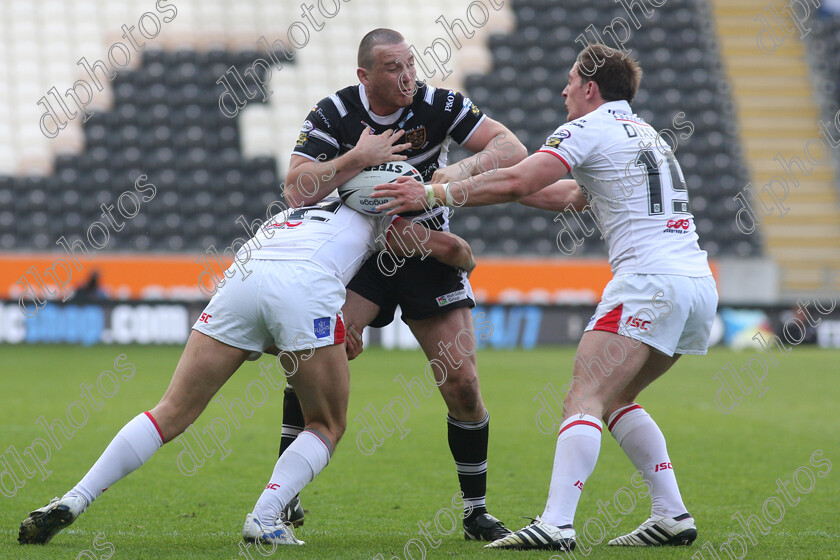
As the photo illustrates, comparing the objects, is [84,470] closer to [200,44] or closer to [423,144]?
[423,144]

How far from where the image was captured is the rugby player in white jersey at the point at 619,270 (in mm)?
3982

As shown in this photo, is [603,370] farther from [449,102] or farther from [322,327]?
Result: [449,102]

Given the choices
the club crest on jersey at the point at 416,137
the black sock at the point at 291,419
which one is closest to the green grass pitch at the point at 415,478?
the black sock at the point at 291,419

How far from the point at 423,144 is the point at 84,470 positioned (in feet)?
10.4

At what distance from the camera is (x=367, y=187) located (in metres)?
4.21

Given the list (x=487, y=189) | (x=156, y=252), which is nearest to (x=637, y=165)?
(x=487, y=189)

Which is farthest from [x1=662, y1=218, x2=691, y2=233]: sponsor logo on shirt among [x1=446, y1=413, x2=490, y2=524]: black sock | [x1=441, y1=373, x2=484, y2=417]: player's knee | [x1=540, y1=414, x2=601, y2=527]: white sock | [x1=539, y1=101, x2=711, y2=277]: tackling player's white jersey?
[x1=446, y1=413, x2=490, y2=524]: black sock

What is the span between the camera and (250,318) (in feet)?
12.8

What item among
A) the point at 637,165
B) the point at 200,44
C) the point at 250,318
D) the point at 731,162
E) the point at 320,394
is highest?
the point at 200,44

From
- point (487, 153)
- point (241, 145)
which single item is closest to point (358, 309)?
point (487, 153)

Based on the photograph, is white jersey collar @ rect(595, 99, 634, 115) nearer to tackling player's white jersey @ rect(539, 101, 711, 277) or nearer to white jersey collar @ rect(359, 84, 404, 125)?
tackling player's white jersey @ rect(539, 101, 711, 277)

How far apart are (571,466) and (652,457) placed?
1.92 ft

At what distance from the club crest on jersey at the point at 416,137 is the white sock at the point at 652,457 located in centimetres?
156

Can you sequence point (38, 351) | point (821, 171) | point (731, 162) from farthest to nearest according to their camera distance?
point (821, 171), point (731, 162), point (38, 351)
